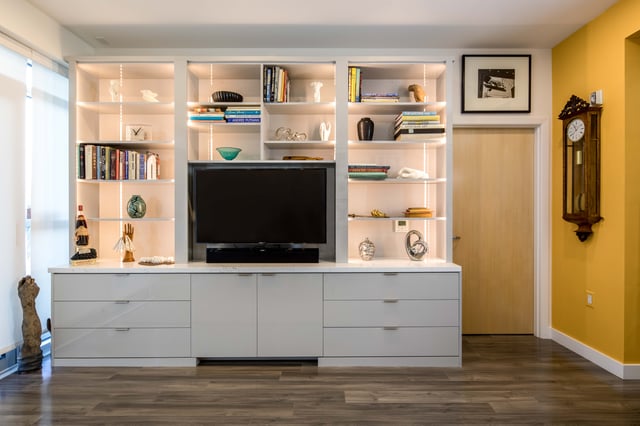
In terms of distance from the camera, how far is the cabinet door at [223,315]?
3.14 meters

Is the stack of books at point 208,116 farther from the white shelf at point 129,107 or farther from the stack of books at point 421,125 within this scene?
the stack of books at point 421,125

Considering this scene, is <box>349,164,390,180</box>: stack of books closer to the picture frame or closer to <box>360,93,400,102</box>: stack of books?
<box>360,93,400,102</box>: stack of books

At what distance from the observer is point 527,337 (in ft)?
12.7

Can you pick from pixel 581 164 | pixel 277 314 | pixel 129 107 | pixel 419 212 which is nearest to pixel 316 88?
pixel 419 212

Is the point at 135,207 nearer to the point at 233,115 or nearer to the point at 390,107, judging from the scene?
the point at 233,115

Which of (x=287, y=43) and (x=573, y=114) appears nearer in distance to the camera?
(x=573, y=114)

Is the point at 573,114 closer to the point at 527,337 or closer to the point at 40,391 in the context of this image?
the point at 527,337

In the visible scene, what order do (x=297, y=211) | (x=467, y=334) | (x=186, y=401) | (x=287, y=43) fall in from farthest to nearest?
1. (x=467, y=334)
2. (x=287, y=43)
3. (x=297, y=211)
4. (x=186, y=401)

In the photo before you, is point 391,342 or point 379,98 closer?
point 391,342

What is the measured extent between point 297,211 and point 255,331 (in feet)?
3.24

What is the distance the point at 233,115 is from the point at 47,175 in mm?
1549

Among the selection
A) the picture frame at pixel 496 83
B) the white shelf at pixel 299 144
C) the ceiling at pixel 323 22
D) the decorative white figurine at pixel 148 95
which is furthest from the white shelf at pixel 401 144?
the decorative white figurine at pixel 148 95

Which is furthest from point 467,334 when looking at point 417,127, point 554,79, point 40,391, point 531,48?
point 40,391

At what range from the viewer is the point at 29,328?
3.00m
